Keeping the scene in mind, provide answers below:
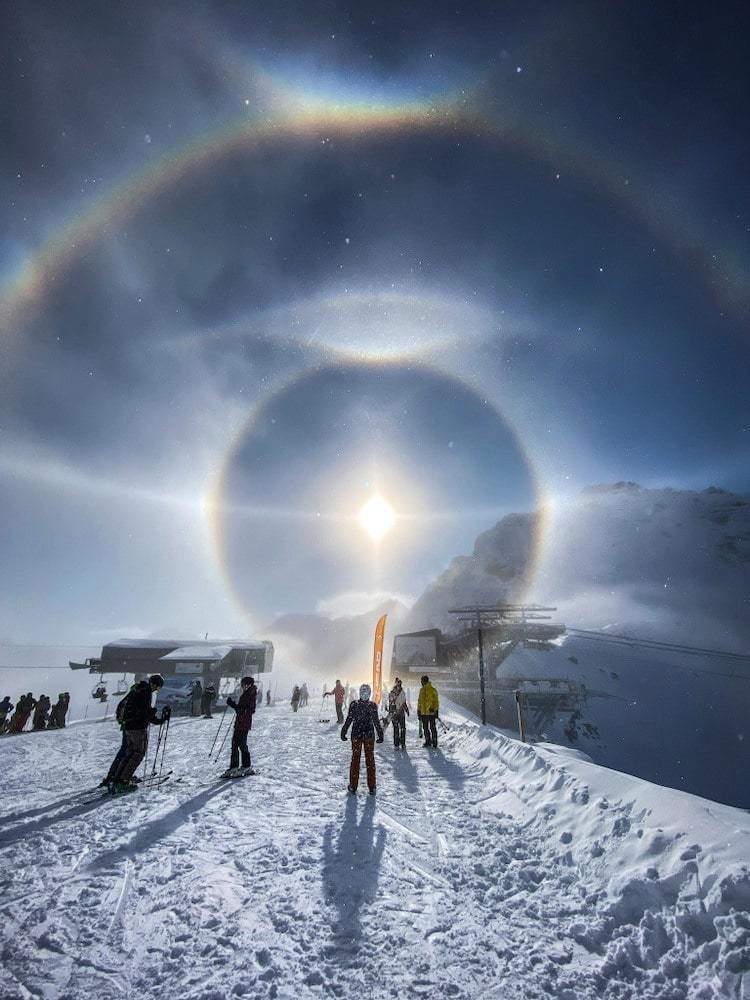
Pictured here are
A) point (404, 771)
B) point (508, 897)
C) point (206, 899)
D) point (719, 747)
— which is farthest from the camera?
point (719, 747)

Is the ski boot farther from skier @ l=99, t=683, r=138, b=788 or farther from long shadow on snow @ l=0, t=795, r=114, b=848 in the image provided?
long shadow on snow @ l=0, t=795, r=114, b=848

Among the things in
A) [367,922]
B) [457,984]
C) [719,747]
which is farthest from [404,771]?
[719,747]

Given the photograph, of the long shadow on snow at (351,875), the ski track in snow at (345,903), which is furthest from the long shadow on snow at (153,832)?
the long shadow on snow at (351,875)

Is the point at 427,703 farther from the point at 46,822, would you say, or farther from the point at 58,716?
the point at 58,716

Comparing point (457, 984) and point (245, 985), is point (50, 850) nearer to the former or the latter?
point (245, 985)

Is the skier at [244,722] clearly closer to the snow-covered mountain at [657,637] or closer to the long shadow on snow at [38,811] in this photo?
the long shadow on snow at [38,811]

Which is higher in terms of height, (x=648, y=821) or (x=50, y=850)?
(x=648, y=821)

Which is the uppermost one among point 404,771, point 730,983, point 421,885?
point 730,983

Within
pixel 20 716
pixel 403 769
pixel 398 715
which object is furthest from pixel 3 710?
pixel 403 769
